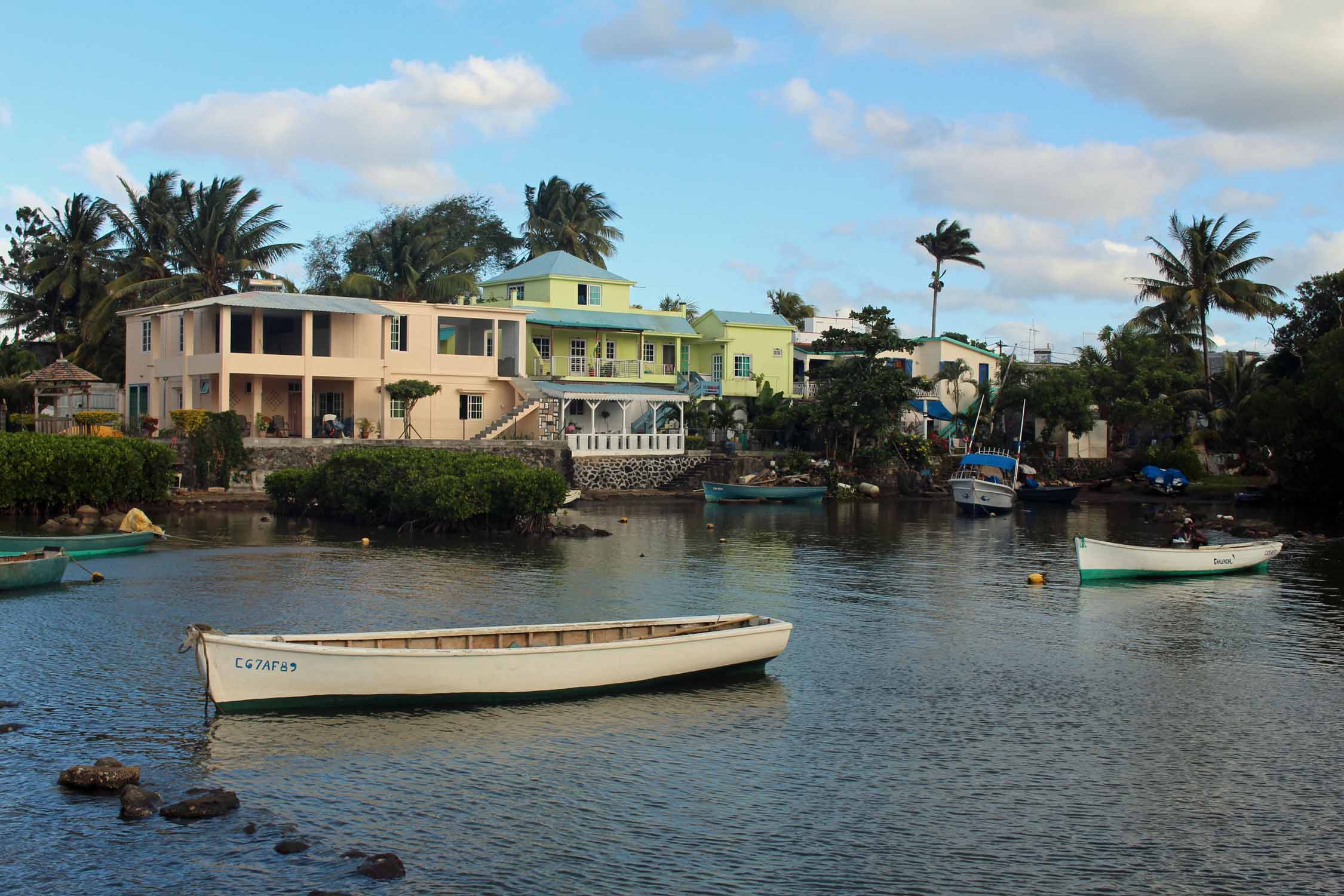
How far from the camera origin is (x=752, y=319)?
68.8 meters

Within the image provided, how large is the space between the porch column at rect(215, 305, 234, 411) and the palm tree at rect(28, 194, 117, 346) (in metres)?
17.0

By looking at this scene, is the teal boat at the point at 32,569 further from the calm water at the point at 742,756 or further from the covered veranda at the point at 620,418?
the covered veranda at the point at 620,418

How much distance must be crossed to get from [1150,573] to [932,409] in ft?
128

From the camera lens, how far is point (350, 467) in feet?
134

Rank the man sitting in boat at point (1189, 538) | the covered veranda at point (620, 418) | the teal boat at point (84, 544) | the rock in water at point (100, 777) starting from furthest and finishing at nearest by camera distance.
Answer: the covered veranda at point (620, 418)
the man sitting in boat at point (1189, 538)
the teal boat at point (84, 544)
the rock in water at point (100, 777)

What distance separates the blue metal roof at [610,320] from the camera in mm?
60094

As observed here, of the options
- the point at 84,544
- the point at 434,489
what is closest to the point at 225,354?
the point at 434,489

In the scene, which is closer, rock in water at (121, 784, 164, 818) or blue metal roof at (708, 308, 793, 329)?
rock in water at (121, 784, 164, 818)

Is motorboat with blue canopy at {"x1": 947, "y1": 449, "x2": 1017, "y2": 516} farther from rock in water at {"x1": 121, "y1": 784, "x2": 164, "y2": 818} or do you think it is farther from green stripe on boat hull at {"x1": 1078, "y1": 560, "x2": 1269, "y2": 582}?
rock in water at {"x1": 121, "y1": 784, "x2": 164, "y2": 818}

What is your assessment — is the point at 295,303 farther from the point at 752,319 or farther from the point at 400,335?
the point at 752,319

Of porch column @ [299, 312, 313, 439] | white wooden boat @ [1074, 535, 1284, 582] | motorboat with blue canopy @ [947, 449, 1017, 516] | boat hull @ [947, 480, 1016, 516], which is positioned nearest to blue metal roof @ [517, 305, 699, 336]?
porch column @ [299, 312, 313, 439]

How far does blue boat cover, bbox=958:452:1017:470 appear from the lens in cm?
5509

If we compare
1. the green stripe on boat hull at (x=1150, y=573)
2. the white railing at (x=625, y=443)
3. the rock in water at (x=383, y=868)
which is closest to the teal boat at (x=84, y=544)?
the rock in water at (x=383, y=868)

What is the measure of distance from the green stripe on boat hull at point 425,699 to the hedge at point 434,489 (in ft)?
66.0
